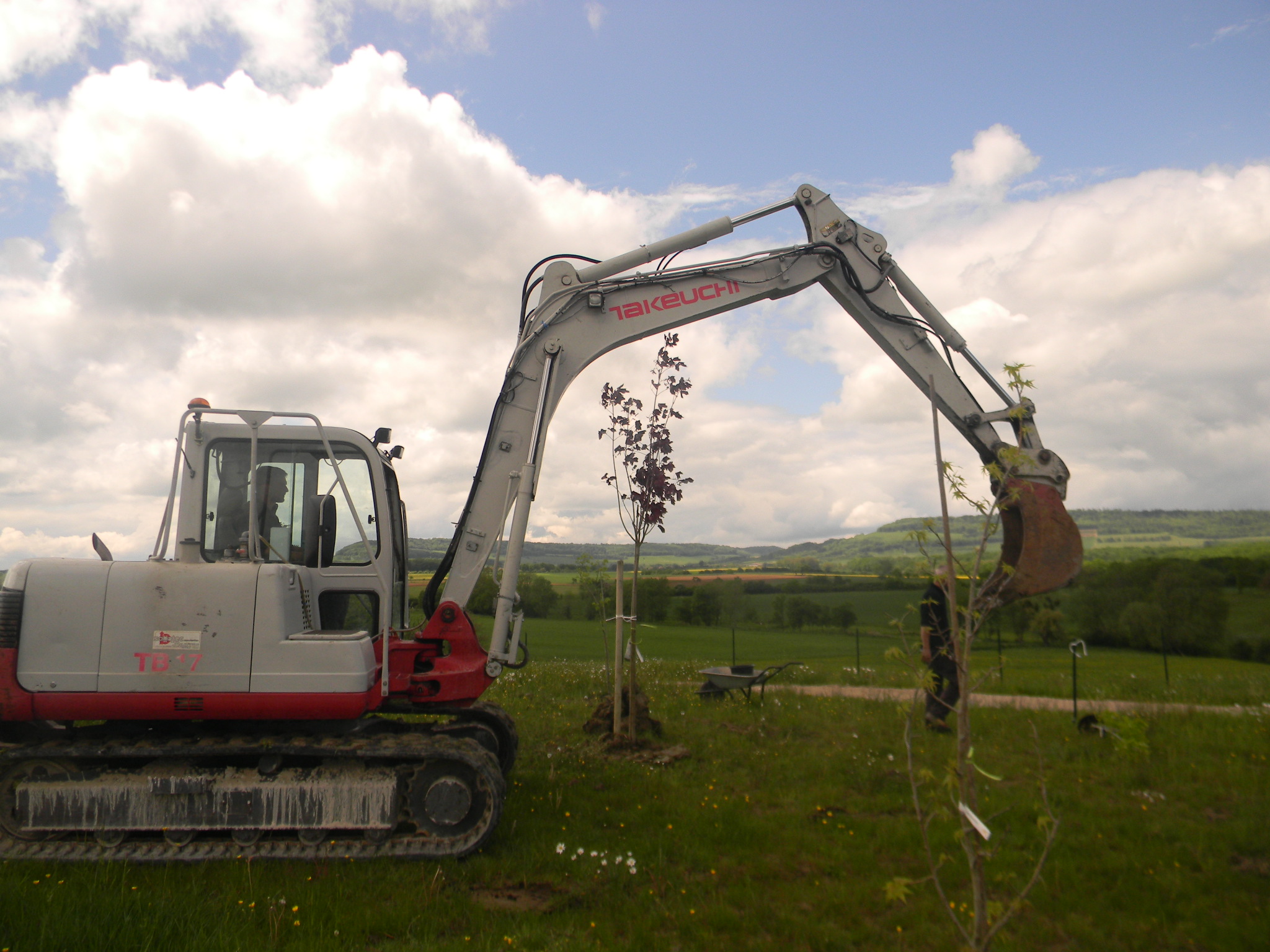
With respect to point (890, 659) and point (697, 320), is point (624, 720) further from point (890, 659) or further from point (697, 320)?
point (890, 659)

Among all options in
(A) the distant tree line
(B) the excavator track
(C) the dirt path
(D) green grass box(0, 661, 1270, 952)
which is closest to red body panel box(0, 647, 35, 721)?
(B) the excavator track

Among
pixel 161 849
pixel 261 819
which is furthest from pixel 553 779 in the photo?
pixel 161 849

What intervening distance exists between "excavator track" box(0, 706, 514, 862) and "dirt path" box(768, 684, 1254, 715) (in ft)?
25.5

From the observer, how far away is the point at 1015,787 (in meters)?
7.27

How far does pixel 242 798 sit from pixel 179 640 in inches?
50.0

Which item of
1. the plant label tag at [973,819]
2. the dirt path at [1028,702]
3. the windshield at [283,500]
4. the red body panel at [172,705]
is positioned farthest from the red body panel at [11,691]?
the dirt path at [1028,702]

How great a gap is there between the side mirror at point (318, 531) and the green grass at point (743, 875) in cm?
225

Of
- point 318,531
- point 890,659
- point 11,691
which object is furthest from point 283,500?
point 890,659

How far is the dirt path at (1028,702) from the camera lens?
407 inches

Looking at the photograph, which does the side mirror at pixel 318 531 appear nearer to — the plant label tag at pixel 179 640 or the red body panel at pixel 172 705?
the red body panel at pixel 172 705

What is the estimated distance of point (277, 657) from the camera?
222 inches

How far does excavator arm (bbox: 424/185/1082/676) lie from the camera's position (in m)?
6.86

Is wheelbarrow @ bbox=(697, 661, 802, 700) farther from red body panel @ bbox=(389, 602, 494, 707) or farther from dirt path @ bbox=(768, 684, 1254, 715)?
red body panel @ bbox=(389, 602, 494, 707)

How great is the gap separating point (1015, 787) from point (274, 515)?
7.19m
